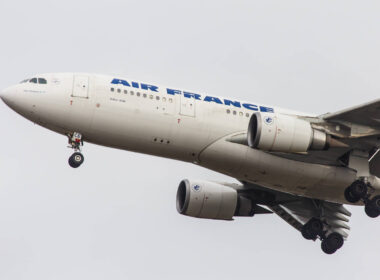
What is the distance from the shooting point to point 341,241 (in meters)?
47.9

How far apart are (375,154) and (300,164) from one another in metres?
3.66

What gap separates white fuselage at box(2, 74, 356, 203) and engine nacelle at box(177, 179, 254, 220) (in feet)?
12.8

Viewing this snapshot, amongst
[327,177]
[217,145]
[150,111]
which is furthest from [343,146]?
[150,111]

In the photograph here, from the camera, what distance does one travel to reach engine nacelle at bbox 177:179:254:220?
47.4 meters

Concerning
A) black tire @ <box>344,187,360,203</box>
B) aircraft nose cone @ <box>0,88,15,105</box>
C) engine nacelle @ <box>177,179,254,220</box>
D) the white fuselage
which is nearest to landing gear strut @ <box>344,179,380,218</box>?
black tire @ <box>344,187,360,203</box>

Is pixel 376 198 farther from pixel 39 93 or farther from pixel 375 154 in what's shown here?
pixel 39 93

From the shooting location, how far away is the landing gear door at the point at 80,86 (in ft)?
139

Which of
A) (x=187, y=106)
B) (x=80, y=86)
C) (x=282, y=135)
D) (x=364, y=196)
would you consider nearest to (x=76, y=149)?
(x=80, y=86)

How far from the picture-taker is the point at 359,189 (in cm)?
4347

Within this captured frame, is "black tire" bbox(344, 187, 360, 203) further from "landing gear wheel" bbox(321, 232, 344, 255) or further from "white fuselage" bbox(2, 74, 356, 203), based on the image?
"landing gear wheel" bbox(321, 232, 344, 255)

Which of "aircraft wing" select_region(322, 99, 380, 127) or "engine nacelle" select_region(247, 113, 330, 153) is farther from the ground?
"aircraft wing" select_region(322, 99, 380, 127)

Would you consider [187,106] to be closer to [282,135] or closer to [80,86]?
[282,135]

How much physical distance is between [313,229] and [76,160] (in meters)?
12.2

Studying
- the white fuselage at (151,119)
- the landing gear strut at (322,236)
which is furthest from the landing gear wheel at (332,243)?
the white fuselage at (151,119)
